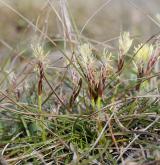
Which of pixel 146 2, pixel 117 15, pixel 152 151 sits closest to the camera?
pixel 152 151

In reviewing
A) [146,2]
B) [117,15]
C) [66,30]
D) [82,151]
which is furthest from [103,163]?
[117,15]

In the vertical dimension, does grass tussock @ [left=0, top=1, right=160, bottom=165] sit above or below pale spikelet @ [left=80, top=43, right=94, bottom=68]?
below

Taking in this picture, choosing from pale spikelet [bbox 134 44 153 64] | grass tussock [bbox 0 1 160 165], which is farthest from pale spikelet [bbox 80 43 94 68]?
pale spikelet [bbox 134 44 153 64]

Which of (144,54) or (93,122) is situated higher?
(144,54)

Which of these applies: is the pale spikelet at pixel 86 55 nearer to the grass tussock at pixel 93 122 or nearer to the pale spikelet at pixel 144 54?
the grass tussock at pixel 93 122

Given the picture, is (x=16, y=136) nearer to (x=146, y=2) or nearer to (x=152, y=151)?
(x=152, y=151)

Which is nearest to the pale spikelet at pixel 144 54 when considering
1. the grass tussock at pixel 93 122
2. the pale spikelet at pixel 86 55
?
the grass tussock at pixel 93 122

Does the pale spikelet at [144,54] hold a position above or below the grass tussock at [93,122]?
above

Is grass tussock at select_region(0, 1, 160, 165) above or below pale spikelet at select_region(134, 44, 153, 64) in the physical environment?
below

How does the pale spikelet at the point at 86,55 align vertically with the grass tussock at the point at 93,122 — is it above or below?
above

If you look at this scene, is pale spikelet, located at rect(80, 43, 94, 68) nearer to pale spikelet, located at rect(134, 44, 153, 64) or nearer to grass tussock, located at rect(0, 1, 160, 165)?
grass tussock, located at rect(0, 1, 160, 165)

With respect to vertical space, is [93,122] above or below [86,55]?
below
